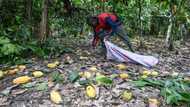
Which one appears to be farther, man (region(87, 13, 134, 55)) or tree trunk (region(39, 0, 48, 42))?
man (region(87, 13, 134, 55))

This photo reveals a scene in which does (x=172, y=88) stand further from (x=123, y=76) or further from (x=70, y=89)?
(x=70, y=89)

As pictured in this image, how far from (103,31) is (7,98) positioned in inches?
101

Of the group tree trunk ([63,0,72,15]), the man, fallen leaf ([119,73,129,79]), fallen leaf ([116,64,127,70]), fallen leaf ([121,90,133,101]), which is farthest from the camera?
tree trunk ([63,0,72,15])

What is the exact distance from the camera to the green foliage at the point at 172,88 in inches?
154

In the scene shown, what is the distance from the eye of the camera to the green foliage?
391 centimetres

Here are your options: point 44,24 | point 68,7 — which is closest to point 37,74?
point 44,24

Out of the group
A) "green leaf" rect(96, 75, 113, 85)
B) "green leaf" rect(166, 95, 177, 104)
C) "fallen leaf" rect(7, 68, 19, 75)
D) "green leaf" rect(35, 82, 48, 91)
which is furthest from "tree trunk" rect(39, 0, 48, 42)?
"green leaf" rect(166, 95, 177, 104)

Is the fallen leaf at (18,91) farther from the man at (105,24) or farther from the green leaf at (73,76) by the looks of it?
the man at (105,24)

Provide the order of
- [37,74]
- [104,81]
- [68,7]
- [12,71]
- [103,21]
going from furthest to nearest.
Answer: [68,7], [103,21], [12,71], [37,74], [104,81]

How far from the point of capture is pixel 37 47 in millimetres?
5648

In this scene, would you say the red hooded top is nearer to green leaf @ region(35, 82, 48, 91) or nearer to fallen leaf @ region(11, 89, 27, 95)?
green leaf @ region(35, 82, 48, 91)

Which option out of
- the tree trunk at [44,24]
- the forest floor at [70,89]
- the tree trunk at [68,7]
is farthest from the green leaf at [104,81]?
the tree trunk at [68,7]

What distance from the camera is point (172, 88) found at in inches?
164

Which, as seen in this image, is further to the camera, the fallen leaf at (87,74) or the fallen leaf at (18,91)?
the fallen leaf at (87,74)
